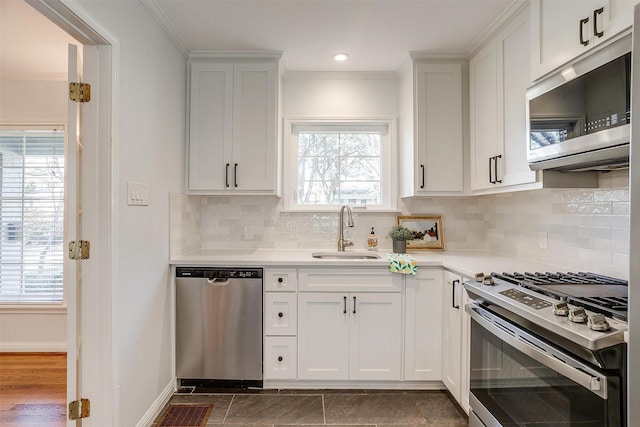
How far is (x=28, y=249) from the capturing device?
3.04 m

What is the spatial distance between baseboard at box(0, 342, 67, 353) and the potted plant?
315 cm

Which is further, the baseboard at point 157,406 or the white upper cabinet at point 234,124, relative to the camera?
the white upper cabinet at point 234,124

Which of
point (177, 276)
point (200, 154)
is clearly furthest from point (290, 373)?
point (200, 154)

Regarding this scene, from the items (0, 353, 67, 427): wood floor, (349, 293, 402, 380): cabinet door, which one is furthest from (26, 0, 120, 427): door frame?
(349, 293, 402, 380): cabinet door

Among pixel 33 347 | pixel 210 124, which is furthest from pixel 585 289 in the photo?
pixel 33 347

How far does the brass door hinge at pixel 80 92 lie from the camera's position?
1.54 metres

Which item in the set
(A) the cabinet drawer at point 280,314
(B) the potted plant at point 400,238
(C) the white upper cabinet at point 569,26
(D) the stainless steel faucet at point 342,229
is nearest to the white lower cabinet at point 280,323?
(A) the cabinet drawer at point 280,314

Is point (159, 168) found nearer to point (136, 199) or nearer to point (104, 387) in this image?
point (136, 199)

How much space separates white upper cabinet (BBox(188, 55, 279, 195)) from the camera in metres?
2.56

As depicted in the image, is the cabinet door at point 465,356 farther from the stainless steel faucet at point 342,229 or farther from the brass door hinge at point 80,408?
the brass door hinge at point 80,408

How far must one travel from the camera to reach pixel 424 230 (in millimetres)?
2914

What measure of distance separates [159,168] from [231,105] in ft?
2.56

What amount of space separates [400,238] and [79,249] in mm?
2118

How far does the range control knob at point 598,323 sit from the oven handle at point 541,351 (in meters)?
0.13
